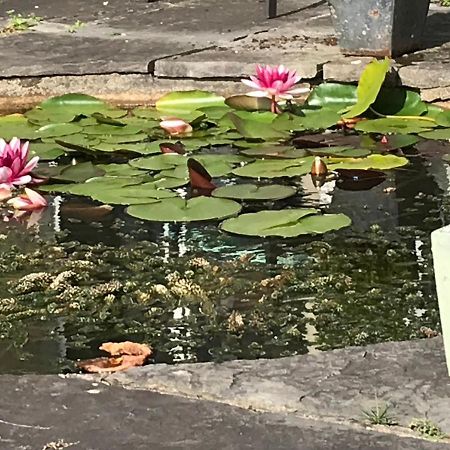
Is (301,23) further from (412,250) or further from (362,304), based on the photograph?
(362,304)

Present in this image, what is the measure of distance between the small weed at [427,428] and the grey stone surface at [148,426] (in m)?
0.02

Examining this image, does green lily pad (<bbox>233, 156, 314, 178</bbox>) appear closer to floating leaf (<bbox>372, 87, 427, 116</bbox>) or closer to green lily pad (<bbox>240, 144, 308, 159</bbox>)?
green lily pad (<bbox>240, 144, 308, 159</bbox>)

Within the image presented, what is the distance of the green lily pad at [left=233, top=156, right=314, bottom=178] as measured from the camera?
9.71 feet

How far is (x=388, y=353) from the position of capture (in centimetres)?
170

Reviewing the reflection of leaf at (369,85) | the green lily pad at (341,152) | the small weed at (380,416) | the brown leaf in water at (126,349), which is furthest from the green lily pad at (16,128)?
the small weed at (380,416)

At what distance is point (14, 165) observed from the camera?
285 cm

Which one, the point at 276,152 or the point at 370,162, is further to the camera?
the point at 276,152

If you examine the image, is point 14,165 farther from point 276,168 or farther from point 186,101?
point 186,101

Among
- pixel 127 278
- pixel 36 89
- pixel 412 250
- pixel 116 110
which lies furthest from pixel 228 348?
pixel 36 89

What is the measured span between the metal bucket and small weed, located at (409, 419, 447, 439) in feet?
8.33

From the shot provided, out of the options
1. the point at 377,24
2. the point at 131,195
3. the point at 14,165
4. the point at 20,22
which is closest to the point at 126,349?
the point at 131,195

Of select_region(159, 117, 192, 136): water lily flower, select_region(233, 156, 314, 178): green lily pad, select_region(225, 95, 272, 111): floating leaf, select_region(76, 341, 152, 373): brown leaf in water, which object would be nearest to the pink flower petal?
select_region(233, 156, 314, 178): green lily pad

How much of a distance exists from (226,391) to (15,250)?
1.02m

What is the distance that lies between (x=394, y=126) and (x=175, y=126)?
0.66 m
